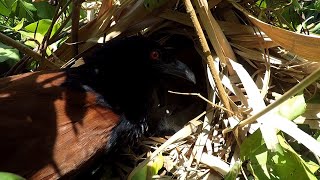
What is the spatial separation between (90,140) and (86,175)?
0.66ft

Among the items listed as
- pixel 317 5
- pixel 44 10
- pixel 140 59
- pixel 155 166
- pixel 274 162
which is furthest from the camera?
pixel 44 10

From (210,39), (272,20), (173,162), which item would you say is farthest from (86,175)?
(272,20)

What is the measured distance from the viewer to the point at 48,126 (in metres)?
1.67

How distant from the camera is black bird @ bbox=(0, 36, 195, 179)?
5.31ft

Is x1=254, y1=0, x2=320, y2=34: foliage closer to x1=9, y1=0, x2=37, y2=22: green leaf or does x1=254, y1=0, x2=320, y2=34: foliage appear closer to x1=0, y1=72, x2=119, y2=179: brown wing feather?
x1=0, y1=72, x2=119, y2=179: brown wing feather

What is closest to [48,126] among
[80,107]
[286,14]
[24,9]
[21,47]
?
[80,107]

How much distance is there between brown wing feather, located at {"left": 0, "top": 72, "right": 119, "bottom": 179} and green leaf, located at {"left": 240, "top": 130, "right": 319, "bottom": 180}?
0.47 metres

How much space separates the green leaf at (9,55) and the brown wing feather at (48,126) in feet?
0.85

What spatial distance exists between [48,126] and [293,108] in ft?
2.28

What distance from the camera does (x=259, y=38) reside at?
1733 millimetres

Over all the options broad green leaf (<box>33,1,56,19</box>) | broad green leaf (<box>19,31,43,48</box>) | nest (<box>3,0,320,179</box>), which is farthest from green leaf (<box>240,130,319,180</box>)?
broad green leaf (<box>33,1,56,19</box>)

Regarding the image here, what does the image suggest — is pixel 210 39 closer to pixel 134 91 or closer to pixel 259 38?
pixel 259 38

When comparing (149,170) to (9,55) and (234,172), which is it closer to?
(234,172)

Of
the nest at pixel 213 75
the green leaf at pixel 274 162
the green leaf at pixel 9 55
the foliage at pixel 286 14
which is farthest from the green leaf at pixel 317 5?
the green leaf at pixel 9 55
